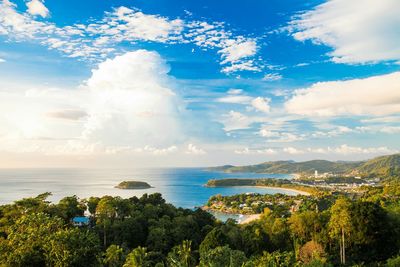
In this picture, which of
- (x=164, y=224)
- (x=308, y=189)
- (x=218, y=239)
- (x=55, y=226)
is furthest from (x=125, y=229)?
(x=308, y=189)

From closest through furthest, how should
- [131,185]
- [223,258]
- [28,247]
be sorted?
[28,247], [223,258], [131,185]

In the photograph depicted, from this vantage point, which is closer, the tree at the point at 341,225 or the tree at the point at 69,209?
the tree at the point at 341,225

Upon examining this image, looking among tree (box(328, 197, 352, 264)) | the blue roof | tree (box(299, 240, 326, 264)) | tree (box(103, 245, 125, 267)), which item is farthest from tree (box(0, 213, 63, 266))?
tree (box(328, 197, 352, 264))

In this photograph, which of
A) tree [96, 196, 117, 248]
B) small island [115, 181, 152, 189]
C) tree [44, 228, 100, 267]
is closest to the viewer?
tree [44, 228, 100, 267]

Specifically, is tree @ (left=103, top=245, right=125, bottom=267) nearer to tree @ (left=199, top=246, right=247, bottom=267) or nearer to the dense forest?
the dense forest

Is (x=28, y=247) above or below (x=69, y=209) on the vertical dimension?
above

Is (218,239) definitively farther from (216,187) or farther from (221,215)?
(216,187)

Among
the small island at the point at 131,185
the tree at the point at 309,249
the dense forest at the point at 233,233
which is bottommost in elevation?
the small island at the point at 131,185

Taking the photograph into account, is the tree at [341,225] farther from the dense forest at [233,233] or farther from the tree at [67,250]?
the tree at [67,250]

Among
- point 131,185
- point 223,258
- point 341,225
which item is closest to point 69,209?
point 223,258

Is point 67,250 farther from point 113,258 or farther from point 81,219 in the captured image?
point 81,219

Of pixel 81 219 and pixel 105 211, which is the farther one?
pixel 81 219

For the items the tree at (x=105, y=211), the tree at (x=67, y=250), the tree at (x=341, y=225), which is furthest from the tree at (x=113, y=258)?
the tree at (x=341, y=225)
